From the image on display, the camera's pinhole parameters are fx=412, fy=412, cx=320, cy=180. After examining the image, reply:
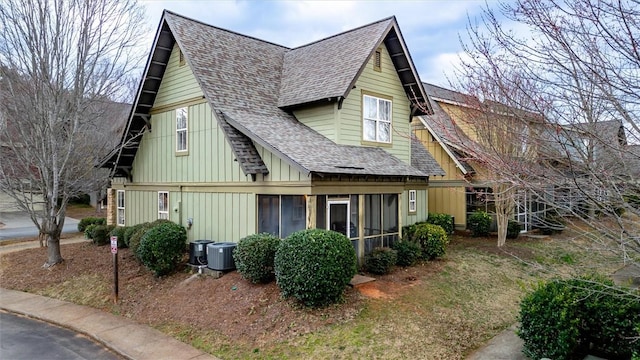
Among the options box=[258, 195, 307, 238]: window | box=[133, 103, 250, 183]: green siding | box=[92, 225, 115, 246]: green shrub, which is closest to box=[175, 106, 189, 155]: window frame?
box=[133, 103, 250, 183]: green siding

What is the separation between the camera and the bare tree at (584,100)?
13.2ft

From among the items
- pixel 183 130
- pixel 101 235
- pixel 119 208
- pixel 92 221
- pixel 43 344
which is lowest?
pixel 43 344

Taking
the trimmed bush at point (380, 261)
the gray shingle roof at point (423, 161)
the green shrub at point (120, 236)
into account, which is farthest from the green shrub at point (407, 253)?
the green shrub at point (120, 236)

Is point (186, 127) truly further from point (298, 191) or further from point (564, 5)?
point (564, 5)

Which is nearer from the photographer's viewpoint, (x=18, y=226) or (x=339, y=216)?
(x=339, y=216)

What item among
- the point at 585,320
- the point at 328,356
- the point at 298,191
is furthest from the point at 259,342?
the point at 585,320

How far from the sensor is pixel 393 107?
48.5 feet

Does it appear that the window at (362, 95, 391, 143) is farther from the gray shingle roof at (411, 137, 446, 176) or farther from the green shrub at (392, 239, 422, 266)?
the green shrub at (392, 239, 422, 266)

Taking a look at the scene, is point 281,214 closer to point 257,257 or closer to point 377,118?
point 257,257

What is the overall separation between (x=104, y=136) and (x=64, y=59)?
9.00 m

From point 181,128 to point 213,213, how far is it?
3427 mm

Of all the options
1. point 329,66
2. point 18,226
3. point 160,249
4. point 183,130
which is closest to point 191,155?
point 183,130

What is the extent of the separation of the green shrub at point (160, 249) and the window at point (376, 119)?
678 cm

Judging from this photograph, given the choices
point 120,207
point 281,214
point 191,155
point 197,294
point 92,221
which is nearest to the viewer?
point 197,294
